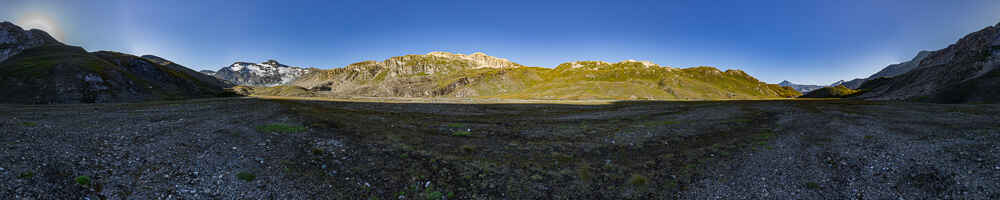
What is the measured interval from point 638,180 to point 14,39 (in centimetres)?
22802

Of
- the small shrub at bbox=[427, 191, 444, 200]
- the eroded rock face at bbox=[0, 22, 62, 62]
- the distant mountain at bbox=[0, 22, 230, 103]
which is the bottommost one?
the small shrub at bbox=[427, 191, 444, 200]

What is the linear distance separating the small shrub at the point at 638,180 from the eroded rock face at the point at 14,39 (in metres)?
204

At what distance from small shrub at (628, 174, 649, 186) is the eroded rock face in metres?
204

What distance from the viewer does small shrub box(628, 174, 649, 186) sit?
14680 mm

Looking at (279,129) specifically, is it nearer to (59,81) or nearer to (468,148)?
(468,148)

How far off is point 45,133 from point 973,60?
18505 cm

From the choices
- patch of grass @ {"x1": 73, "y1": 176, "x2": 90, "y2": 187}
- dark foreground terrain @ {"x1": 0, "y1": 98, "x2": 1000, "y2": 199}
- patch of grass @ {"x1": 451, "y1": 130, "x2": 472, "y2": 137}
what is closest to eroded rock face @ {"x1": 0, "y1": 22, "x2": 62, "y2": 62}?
dark foreground terrain @ {"x1": 0, "y1": 98, "x2": 1000, "y2": 199}

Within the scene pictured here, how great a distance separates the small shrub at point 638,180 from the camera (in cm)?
1468

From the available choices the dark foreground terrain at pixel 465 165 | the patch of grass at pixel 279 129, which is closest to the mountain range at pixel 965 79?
the dark foreground terrain at pixel 465 165

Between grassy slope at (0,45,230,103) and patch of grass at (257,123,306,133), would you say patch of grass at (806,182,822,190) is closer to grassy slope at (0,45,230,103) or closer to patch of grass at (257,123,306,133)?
patch of grass at (257,123,306,133)

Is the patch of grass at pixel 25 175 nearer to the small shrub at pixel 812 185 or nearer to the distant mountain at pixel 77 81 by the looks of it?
the small shrub at pixel 812 185

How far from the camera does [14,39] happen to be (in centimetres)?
12450

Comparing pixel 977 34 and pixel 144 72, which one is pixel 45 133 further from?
pixel 977 34

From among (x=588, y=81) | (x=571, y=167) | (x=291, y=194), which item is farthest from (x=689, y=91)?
(x=291, y=194)
